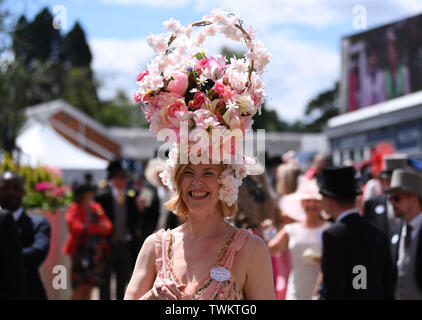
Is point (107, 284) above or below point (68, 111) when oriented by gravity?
below

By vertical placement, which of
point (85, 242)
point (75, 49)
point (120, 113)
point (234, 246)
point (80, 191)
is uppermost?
point (75, 49)

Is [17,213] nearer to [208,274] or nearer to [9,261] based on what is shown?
[9,261]

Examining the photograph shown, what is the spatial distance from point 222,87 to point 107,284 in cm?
576

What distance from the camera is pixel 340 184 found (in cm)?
450

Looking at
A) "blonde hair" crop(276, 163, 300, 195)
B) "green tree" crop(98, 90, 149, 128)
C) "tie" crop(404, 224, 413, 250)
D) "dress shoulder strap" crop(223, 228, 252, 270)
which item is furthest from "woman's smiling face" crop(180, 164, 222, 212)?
"green tree" crop(98, 90, 149, 128)

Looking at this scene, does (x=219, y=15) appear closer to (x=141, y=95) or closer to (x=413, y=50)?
(x=141, y=95)

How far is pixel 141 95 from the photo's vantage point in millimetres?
2719

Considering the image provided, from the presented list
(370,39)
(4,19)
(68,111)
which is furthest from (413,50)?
(68,111)

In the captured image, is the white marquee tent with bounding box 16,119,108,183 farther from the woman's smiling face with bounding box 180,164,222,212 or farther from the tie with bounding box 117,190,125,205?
the woman's smiling face with bounding box 180,164,222,212

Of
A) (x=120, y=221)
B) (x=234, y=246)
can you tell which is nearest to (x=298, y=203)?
(x=234, y=246)

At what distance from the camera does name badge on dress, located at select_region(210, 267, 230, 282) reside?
8.61ft

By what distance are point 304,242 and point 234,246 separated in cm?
258

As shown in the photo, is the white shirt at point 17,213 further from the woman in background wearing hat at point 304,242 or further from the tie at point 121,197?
the tie at point 121,197
